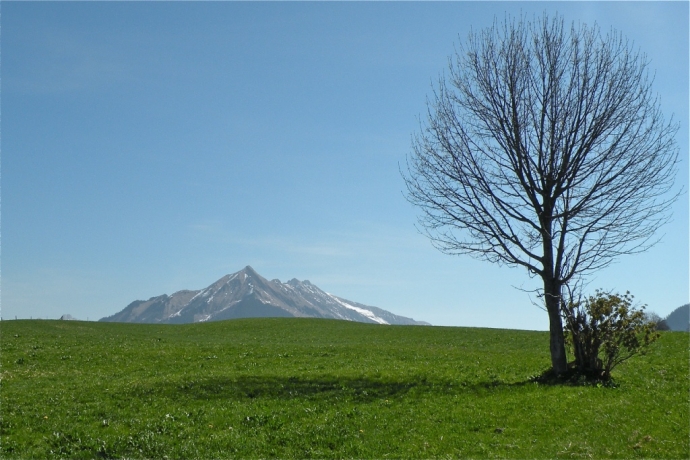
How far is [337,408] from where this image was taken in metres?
20.3

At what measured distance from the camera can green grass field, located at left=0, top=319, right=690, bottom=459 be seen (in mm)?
16641

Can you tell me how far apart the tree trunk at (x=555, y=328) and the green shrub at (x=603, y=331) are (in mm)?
524

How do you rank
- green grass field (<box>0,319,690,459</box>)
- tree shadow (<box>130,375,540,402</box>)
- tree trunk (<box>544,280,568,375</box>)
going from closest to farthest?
green grass field (<box>0,319,690,459</box>) < tree shadow (<box>130,375,540,402</box>) < tree trunk (<box>544,280,568,375</box>)

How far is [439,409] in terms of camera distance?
65.3ft

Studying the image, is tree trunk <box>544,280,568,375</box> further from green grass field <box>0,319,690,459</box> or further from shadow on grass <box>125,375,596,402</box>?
green grass field <box>0,319,690,459</box>

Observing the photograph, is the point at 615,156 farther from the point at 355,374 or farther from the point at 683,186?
the point at 355,374

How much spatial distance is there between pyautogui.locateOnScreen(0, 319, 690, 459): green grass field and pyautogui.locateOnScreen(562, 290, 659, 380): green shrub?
1.05 meters

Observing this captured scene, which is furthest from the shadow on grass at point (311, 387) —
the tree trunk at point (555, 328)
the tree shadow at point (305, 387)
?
the tree trunk at point (555, 328)

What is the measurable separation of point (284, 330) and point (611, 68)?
38813 millimetres

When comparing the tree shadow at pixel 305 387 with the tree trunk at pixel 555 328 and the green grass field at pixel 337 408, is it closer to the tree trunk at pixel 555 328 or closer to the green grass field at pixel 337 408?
the green grass field at pixel 337 408

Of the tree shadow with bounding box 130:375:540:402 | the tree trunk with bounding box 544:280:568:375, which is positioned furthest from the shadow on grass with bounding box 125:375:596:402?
the tree trunk with bounding box 544:280:568:375

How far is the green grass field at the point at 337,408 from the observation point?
16.6 m

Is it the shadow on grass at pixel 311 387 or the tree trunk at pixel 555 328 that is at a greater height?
the tree trunk at pixel 555 328

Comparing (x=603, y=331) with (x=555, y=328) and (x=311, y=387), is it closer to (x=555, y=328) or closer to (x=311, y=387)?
(x=555, y=328)
